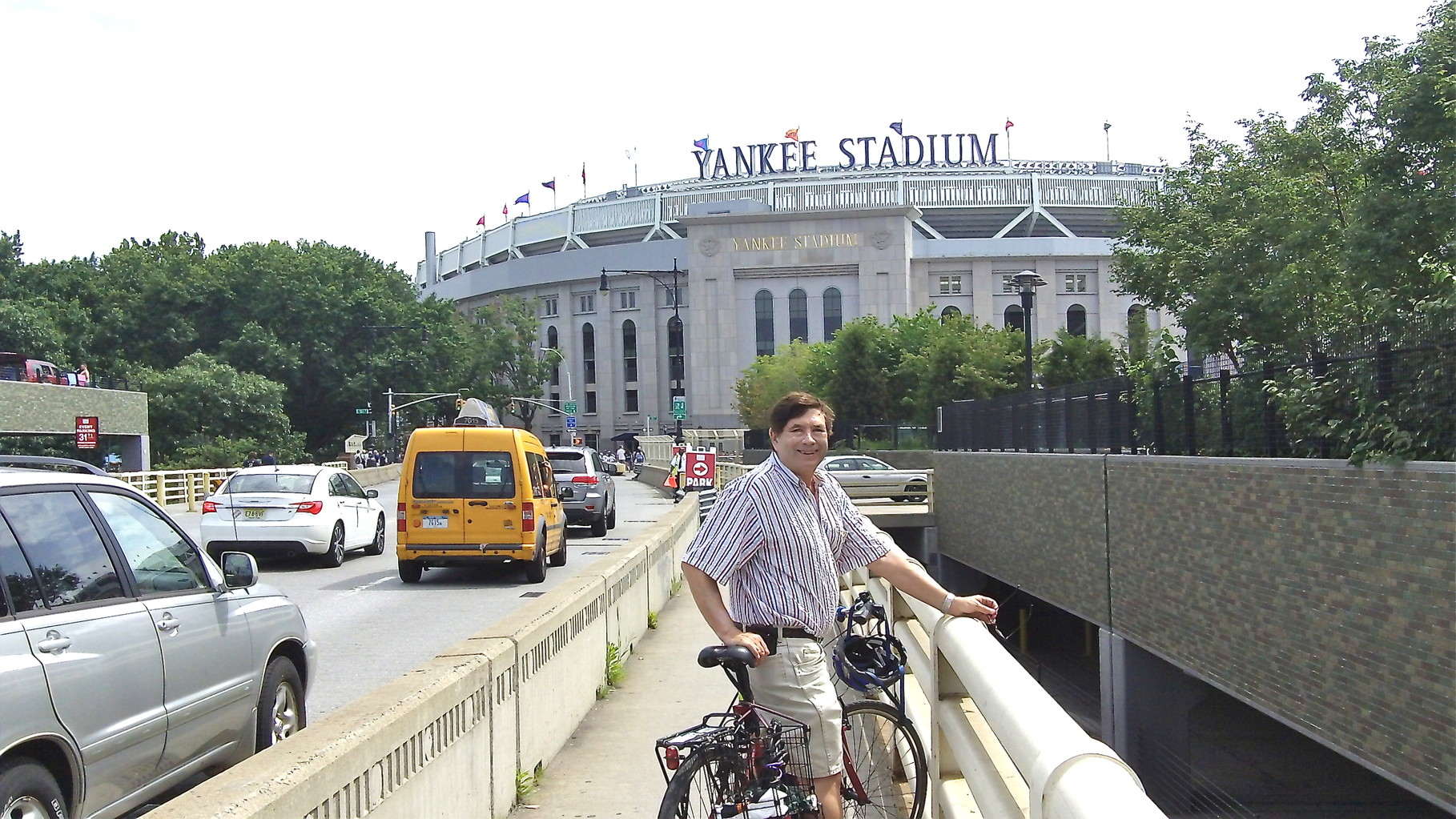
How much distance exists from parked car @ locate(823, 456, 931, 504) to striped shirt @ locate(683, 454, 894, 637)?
96.5ft

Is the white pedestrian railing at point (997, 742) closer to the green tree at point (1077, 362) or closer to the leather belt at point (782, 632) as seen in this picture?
the leather belt at point (782, 632)

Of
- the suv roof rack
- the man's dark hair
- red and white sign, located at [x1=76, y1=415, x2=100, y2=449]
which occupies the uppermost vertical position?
red and white sign, located at [x1=76, y1=415, x2=100, y2=449]

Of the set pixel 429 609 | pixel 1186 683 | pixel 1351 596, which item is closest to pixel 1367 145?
pixel 1186 683

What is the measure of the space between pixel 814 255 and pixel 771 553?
3748 inches

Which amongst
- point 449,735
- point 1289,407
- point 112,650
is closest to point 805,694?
point 449,735

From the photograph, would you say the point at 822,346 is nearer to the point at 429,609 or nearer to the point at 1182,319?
the point at 1182,319

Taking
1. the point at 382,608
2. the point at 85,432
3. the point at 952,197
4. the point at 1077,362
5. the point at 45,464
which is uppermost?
the point at 952,197

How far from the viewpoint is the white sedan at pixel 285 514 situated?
20734mm

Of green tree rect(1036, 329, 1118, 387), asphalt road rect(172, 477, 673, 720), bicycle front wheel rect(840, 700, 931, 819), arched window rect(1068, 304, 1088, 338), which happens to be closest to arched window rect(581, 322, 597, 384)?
arched window rect(1068, 304, 1088, 338)

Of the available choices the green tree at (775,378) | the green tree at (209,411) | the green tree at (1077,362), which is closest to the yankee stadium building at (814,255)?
the green tree at (775,378)

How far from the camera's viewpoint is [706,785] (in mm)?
4844

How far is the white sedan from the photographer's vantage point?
20734 millimetres

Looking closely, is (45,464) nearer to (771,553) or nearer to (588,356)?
(771,553)

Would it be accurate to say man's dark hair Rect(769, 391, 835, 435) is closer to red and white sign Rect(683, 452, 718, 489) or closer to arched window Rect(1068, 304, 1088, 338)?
red and white sign Rect(683, 452, 718, 489)
